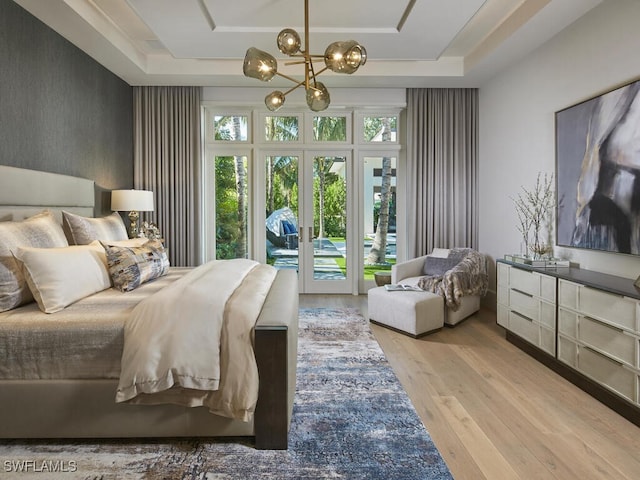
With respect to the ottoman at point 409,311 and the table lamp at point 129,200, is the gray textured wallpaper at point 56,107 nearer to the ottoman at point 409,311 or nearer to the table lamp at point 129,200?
the table lamp at point 129,200

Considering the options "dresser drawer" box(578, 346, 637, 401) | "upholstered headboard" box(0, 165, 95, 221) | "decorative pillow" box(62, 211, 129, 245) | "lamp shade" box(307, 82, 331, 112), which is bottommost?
"dresser drawer" box(578, 346, 637, 401)

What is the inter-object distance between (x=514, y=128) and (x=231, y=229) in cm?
360

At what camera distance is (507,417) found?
2.31m

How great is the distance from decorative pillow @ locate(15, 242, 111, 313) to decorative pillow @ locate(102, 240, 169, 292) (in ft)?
0.45

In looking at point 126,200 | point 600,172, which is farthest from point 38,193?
point 600,172

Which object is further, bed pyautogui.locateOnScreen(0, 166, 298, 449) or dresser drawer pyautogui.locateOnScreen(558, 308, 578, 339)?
A: dresser drawer pyautogui.locateOnScreen(558, 308, 578, 339)

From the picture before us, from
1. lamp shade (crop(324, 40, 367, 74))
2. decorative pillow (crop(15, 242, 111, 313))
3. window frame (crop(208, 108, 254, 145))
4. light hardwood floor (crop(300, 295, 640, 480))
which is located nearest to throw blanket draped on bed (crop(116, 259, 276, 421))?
decorative pillow (crop(15, 242, 111, 313))

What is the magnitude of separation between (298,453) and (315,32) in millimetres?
3442

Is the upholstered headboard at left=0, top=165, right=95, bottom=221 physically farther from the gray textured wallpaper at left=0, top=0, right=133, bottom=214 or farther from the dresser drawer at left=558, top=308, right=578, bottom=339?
the dresser drawer at left=558, top=308, right=578, bottom=339

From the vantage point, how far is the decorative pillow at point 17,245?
6.82ft

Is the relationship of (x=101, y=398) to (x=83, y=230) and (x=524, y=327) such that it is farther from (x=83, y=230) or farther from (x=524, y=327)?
(x=524, y=327)

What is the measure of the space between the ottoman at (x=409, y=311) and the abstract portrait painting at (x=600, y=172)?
1.22 metres

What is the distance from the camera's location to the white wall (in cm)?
287

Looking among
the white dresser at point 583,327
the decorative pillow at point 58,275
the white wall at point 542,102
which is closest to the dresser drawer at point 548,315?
the white dresser at point 583,327
